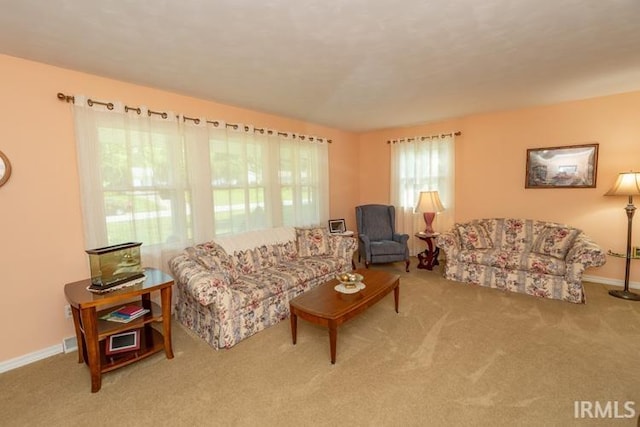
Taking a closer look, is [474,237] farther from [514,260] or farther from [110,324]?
[110,324]

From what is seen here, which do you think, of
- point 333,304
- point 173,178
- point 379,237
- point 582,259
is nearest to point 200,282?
point 333,304

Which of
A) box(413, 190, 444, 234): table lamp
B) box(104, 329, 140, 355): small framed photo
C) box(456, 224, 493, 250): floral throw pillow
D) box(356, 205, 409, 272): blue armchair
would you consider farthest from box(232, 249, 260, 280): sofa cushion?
box(456, 224, 493, 250): floral throw pillow

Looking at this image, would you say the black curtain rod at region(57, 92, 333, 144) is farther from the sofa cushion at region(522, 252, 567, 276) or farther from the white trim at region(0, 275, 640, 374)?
the sofa cushion at region(522, 252, 567, 276)

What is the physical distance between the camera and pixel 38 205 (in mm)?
2348

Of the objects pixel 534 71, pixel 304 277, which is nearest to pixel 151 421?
pixel 304 277

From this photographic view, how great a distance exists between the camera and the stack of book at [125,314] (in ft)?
7.24

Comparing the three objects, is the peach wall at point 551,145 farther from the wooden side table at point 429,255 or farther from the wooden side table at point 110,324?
the wooden side table at point 110,324

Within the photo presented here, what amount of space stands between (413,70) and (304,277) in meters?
2.28

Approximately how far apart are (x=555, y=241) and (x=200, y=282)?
4090mm

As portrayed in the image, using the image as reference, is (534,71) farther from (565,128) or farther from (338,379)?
(338,379)

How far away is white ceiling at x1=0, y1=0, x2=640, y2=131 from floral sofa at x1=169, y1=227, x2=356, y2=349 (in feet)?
5.54

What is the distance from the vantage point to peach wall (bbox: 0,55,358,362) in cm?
223

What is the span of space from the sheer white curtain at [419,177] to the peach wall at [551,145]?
0.14 meters

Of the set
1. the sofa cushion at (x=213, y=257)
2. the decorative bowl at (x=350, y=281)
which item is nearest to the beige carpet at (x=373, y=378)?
the decorative bowl at (x=350, y=281)
